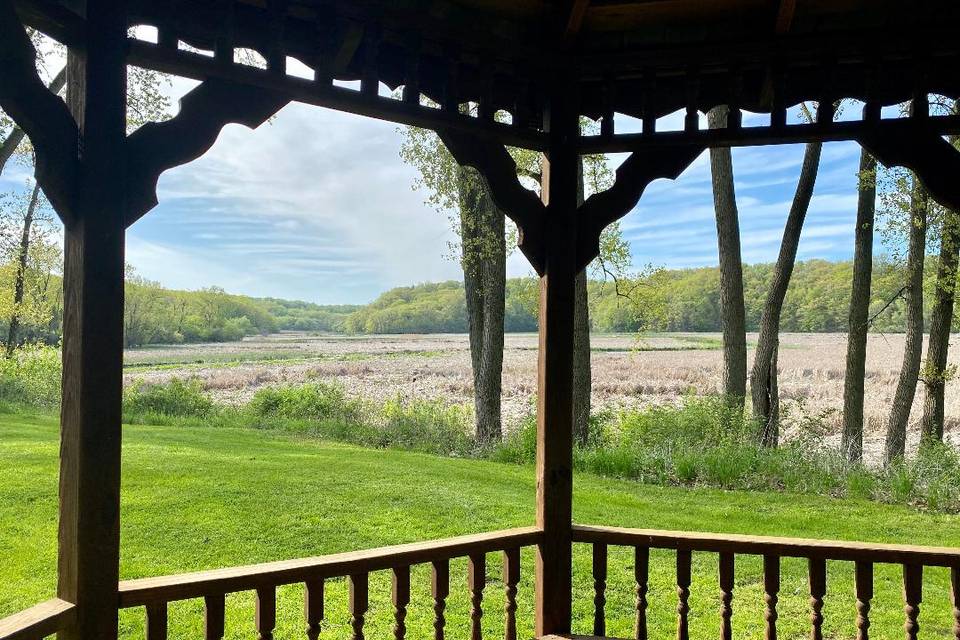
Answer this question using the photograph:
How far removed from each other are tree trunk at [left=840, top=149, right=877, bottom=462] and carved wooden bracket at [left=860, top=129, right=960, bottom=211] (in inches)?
288

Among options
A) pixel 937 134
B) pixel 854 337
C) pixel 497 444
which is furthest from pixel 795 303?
pixel 937 134

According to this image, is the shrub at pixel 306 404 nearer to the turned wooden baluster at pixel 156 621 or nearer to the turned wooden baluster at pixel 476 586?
the turned wooden baluster at pixel 476 586

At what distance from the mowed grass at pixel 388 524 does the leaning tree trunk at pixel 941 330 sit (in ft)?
10.5

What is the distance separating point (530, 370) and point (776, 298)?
779cm

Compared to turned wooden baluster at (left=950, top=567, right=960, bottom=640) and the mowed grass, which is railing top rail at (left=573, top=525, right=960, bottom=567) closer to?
turned wooden baluster at (left=950, top=567, right=960, bottom=640)

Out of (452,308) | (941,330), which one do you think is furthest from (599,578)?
(452,308)

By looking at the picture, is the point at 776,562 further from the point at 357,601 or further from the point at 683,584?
the point at 357,601

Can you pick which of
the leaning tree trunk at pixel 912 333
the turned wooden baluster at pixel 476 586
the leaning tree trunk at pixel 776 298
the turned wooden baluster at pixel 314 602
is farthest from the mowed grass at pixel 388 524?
the leaning tree trunk at pixel 912 333

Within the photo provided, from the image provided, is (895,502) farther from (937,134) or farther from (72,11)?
(72,11)

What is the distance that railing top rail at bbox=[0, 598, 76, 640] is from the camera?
1526 millimetres

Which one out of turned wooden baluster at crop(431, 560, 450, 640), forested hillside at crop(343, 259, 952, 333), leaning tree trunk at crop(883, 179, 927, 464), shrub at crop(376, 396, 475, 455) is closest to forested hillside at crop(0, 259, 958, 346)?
forested hillside at crop(343, 259, 952, 333)

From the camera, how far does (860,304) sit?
341 inches

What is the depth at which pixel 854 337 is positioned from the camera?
8.77m

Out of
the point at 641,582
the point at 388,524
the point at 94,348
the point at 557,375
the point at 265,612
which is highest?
the point at 94,348
